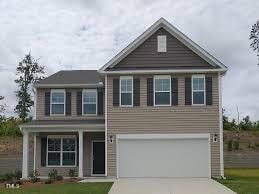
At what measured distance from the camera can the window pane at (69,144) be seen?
3007 centimetres

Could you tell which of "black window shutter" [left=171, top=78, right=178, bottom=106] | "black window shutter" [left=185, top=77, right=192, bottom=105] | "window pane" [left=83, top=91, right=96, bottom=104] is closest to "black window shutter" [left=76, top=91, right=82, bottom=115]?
"window pane" [left=83, top=91, right=96, bottom=104]

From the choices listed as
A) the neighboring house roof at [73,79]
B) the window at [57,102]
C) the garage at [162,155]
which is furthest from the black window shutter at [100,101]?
the garage at [162,155]

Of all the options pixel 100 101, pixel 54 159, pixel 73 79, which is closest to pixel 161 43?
pixel 100 101

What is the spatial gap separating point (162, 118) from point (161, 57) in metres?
3.27

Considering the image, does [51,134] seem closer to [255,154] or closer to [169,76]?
[169,76]

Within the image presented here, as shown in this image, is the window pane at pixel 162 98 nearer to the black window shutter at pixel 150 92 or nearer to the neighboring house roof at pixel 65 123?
the black window shutter at pixel 150 92

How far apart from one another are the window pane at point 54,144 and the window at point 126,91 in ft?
17.0

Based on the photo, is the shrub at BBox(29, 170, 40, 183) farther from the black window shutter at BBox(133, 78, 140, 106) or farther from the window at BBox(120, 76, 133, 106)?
the black window shutter at BBox(133, 78, 140, 106)

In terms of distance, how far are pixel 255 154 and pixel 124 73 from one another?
614 inches

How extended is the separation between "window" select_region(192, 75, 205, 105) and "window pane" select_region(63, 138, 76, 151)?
766cm

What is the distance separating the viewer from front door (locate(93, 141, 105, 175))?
29.8 meters

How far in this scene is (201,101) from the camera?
1070 inches

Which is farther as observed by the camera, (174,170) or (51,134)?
(51,134)

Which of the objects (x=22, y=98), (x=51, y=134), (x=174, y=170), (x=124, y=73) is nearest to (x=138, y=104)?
(x=124, y=73)
